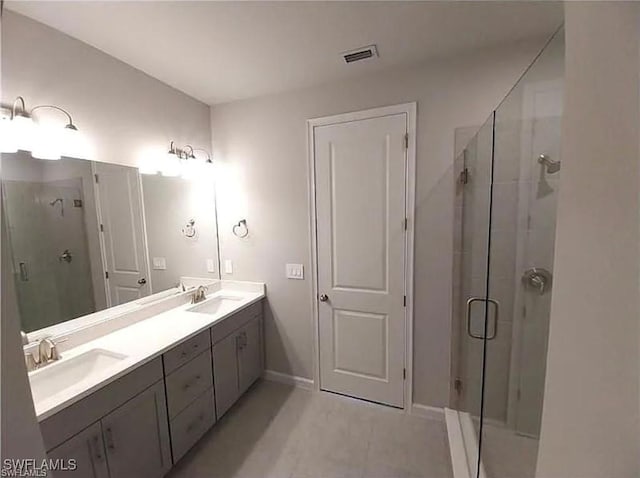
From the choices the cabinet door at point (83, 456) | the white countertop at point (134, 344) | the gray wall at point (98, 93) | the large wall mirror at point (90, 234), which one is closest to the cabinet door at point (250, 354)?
the white countertop at point (134, 344)

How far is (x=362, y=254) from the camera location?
219cm

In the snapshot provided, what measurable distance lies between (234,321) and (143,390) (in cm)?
80

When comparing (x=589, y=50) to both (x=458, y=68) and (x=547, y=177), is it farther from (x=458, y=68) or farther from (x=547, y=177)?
(x=458, y=68)

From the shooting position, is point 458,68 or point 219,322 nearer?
point 458,68

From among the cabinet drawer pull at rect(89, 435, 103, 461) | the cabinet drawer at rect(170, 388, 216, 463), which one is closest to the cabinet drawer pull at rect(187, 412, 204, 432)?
the cabinet drawer at rect(170, 388, 216, 463)

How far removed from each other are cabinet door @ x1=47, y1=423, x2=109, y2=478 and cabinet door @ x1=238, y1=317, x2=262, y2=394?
3.48ft

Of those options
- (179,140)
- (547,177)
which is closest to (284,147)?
(179,140)

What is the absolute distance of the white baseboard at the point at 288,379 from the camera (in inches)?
98.2

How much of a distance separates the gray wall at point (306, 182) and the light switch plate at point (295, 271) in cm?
5

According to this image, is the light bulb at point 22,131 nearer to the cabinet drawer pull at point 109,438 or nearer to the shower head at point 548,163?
the cabinet drawer pull at point 109,438

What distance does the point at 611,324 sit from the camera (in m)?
0.45

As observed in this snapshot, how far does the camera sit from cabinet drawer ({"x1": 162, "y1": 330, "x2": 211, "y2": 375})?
5.30 ft

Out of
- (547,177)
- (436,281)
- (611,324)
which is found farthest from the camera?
(436,281)

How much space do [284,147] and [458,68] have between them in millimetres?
1356
